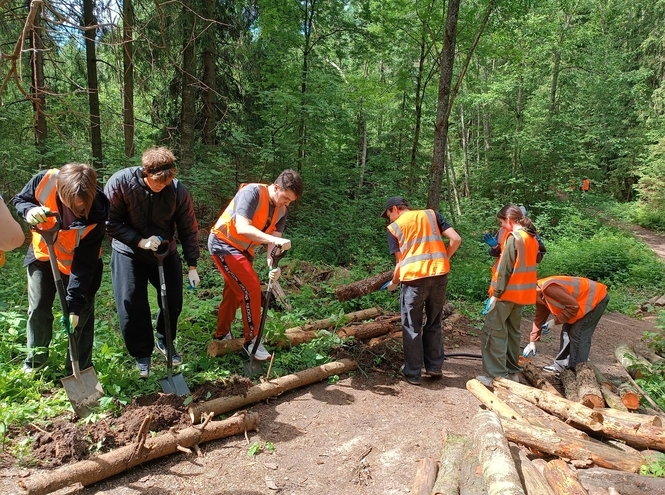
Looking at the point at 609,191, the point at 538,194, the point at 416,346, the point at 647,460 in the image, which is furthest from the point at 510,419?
the point at 609,191

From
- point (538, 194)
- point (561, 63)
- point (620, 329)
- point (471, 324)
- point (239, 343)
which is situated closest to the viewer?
point (239, 343)

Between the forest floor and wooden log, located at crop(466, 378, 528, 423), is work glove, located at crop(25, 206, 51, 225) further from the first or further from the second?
wooden log, located at crop(466, 378, 528, 423)

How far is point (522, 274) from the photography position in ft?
14.8

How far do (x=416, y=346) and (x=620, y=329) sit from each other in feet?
18.5

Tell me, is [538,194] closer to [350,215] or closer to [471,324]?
[350,215]

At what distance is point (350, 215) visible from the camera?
35.1ft

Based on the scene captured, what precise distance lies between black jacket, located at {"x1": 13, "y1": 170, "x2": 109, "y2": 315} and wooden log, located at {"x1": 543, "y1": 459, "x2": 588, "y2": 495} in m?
3.63

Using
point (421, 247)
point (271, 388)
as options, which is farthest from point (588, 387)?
point (271, 388)

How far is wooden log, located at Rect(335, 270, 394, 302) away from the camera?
5680mm

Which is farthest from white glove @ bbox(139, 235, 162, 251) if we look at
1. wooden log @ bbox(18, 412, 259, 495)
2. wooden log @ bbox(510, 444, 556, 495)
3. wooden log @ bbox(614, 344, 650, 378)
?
wooden log @ bbox(614, 344, 650, 378)

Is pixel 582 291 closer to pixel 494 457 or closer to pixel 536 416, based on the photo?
pixel 536 416

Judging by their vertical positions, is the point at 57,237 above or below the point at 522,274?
above

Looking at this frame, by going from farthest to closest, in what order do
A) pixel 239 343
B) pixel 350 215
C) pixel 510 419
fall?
pixel 350 215 < pixel 239 343 < pixel 510 419

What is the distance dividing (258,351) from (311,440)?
1.10 m
